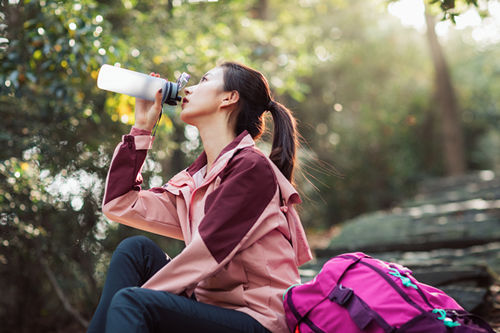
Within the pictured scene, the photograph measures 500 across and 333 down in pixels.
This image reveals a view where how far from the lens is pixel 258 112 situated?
86.5 inches

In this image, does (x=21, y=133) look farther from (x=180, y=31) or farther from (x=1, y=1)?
(x=180, y=31)

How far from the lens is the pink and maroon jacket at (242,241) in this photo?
165cm

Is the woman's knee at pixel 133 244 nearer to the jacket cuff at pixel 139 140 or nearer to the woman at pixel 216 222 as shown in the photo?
the woman at pixel 216 222

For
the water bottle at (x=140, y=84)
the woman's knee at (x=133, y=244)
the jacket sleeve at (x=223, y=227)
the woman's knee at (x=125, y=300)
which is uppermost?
the water bottle at (x=140, y=84)

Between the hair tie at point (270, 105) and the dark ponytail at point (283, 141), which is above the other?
the hair tie at point (270, 105)

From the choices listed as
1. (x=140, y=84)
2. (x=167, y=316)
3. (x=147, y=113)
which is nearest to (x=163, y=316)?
(x=167, y=316)

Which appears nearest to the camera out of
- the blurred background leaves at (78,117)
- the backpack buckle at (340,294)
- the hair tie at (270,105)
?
the backpack buckle at (340,294)

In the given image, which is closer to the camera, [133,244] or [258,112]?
[133,244]

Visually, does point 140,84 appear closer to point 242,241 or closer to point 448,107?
point 242,241

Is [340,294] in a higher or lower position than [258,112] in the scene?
lower

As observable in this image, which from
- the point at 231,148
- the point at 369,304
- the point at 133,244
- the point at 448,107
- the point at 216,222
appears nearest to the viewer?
the point at 369,304

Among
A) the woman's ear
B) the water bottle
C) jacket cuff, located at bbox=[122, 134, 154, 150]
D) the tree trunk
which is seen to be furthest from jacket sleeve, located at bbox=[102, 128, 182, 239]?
the tree trunk

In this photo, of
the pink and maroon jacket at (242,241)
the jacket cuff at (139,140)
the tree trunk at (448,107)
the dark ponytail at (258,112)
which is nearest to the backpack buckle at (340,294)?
the pink and maroon jacket at (242,241)

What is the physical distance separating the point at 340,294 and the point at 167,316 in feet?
1.82
